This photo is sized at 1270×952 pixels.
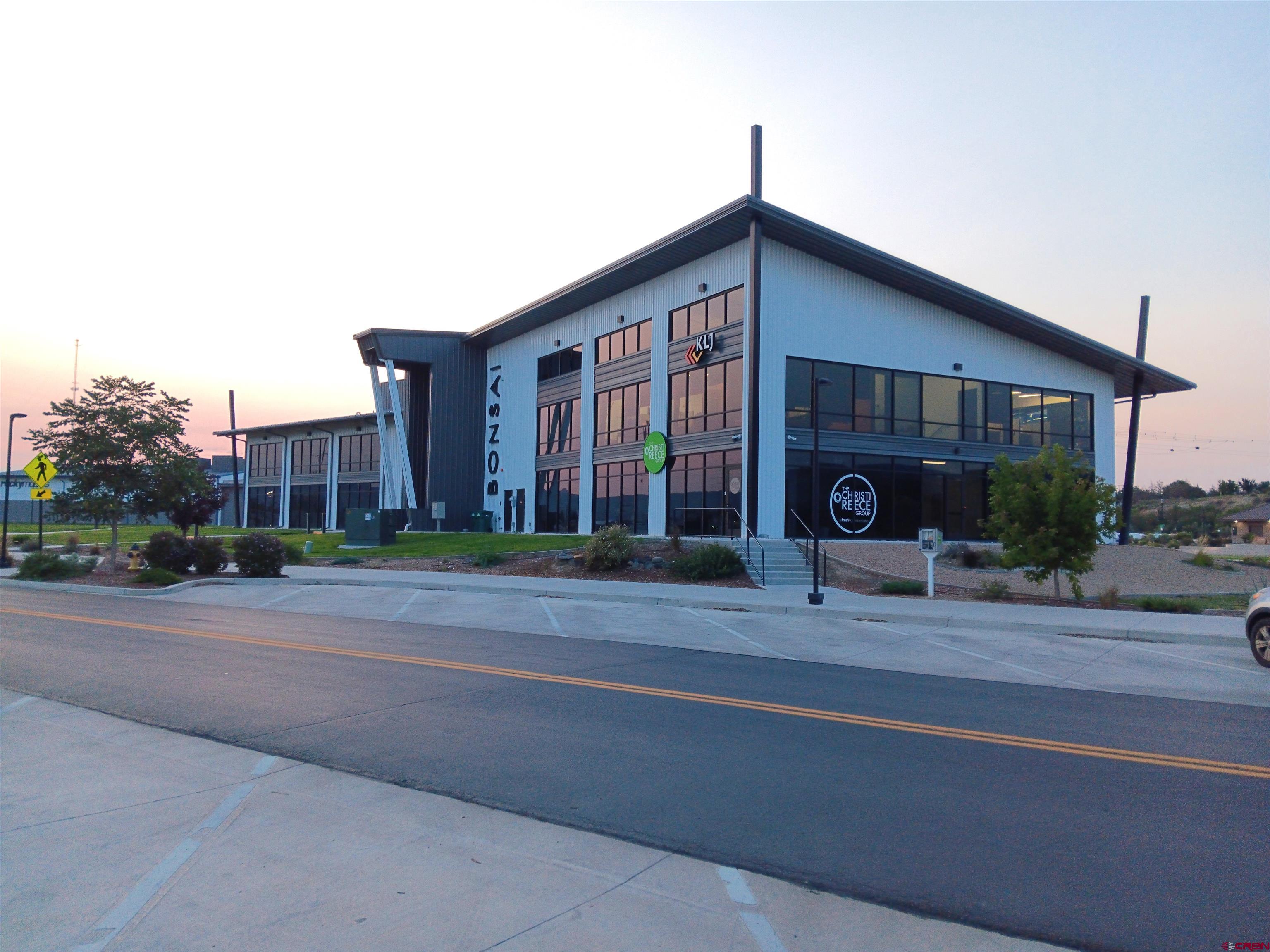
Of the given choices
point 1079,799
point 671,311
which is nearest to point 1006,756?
point 1079,799

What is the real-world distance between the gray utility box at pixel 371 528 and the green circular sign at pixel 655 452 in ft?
38.8

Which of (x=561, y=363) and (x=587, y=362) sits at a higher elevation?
(x=561, y=363)

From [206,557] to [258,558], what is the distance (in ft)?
6.92

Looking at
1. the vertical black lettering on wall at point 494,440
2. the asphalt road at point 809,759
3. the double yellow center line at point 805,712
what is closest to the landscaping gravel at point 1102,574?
the asphalt road at point 809,759

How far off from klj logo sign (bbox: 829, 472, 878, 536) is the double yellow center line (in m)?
21.0

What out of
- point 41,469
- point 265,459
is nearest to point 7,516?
point 41,469

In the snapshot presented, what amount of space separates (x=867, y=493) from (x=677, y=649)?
787 inches

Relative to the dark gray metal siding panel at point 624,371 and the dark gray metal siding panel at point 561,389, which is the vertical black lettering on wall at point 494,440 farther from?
the dark gray metal siding panel at point 624,371

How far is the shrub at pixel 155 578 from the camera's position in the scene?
2289 centimetres

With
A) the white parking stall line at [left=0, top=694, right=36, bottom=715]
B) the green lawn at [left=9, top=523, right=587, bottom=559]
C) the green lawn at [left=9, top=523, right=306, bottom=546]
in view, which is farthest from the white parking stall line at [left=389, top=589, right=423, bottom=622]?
the green lawn at [left=9, top=523, right=306, bottom=546]

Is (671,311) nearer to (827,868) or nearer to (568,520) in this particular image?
(568,520)

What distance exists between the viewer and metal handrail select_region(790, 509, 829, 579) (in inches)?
1000

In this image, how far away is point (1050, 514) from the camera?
1941 cm

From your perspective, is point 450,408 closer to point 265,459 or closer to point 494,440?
point 494,440
